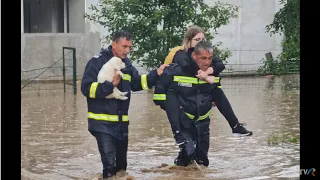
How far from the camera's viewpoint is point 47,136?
1329 cm

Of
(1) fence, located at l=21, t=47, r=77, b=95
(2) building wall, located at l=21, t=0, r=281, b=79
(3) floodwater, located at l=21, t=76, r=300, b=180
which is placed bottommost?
(3) floodwater, located at l=21, t=76, r=300, b=180

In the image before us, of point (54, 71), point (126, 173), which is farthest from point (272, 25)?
point (126, 173)

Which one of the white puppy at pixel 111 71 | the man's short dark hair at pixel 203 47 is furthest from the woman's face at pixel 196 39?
the white puppy at pixel 111 71

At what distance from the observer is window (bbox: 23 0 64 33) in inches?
832

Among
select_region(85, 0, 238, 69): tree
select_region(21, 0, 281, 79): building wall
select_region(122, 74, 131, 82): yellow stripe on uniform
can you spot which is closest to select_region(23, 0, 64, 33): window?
select_region(21, 0, 281, 79): building wall

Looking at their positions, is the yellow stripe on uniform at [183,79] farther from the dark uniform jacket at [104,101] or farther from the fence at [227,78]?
the fence at [227,78]

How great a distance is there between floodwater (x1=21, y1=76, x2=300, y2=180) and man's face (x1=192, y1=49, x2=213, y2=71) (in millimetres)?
1347

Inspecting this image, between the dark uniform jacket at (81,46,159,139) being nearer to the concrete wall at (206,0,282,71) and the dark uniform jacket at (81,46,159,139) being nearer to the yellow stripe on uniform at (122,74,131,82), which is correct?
the yellow stripe on uniform at (122,74,131,82)

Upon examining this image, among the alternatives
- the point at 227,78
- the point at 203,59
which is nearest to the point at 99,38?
the point at 227,78

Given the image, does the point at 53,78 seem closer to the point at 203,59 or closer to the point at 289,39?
the point at 289,39

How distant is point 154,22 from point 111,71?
224 inches

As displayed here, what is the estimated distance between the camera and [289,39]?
18844 mm

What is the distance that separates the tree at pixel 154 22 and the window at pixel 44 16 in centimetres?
562

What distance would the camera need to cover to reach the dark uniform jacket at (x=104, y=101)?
30.6ft
